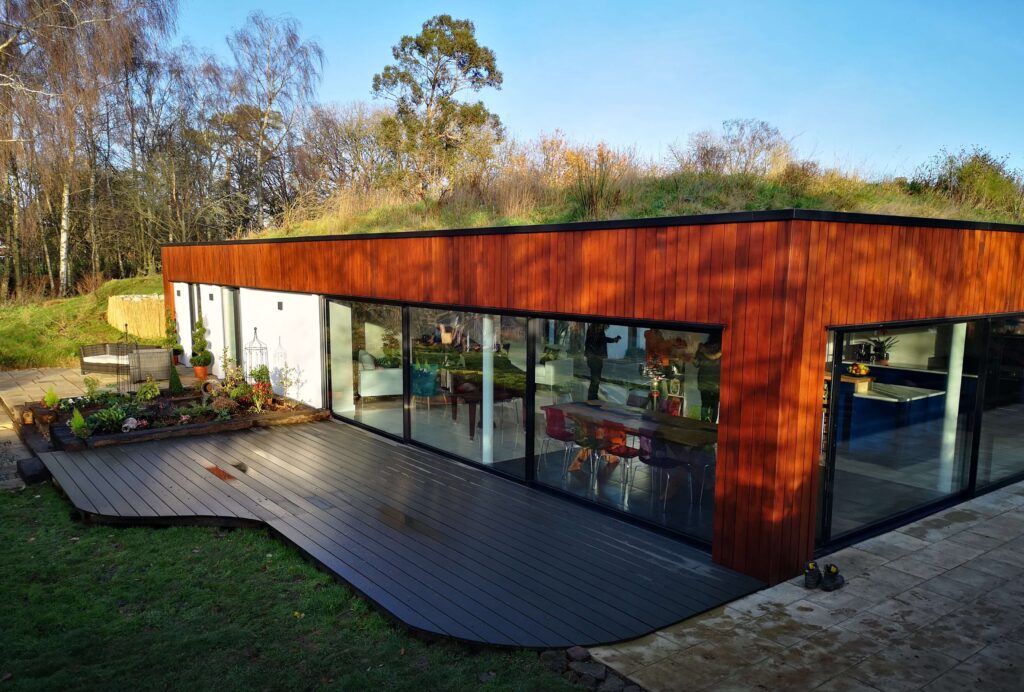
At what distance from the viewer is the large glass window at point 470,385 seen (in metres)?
6.57

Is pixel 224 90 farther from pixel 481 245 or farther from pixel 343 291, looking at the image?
pixel 481 245

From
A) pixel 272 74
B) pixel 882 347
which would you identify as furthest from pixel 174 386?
pixel 272 74

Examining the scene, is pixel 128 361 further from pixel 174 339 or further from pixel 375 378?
pixel 375 378

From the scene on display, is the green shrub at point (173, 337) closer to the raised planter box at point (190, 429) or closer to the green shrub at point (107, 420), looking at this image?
the raised planter box at point (190, 429)

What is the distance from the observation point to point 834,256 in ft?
14.4

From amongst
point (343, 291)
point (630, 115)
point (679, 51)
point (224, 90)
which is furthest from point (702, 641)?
point (224, 90)

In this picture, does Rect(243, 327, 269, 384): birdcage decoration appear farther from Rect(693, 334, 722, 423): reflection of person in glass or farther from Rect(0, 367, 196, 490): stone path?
Rect(693, 334, 722, 423): reflection of person in glass

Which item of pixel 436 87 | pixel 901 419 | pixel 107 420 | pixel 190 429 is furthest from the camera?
pixel 436 87

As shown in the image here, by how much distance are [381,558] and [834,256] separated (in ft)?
12.0

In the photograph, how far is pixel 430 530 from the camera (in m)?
5.32

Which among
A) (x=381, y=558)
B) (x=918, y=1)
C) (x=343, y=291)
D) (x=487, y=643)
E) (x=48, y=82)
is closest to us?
(x=487, y=643)

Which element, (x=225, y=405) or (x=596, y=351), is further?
(x=225, y=405)

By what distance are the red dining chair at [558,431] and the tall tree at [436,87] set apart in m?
14.5

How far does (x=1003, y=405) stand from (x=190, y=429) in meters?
8.86
